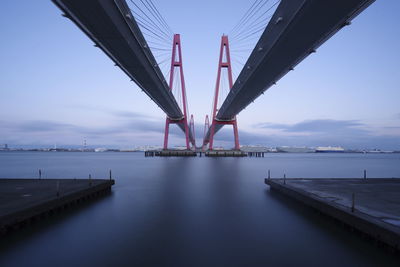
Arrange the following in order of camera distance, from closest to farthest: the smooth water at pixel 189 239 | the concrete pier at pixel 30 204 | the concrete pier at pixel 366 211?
the concrete pier at pixel 366 211 < the smooth water at pixel 189 239 < the concrete pier at pixel 30 204

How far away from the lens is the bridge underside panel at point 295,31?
30.7 feet

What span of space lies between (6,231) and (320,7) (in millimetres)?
12650

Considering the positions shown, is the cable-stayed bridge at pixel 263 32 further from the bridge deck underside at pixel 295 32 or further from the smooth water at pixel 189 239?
the smooth water at pixel 189 239

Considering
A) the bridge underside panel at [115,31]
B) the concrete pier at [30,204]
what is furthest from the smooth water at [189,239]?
the bridge underside panel at [115,31]

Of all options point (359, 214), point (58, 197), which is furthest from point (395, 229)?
point (58, 197)

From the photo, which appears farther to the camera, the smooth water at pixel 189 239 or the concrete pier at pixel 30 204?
the concrete pier at pixel 30 204

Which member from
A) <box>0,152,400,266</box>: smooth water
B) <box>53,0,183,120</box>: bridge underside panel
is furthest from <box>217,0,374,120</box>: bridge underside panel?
<box>0,152,400,266</box>: smooth water

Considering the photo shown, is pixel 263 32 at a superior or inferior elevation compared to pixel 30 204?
superior

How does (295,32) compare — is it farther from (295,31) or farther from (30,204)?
(30,204)

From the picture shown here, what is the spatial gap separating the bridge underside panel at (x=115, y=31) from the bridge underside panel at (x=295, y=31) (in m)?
6.97

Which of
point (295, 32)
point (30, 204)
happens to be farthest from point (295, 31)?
point (30, 204)

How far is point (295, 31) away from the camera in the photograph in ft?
37.8

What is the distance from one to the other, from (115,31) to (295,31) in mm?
8488

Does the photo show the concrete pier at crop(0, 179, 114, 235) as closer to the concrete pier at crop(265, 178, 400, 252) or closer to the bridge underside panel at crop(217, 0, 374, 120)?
the concrete pier at crop(265, 178, 400, 252)
